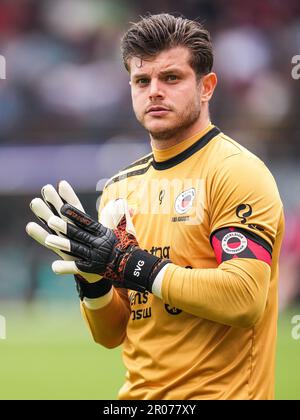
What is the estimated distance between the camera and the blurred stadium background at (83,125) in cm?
842

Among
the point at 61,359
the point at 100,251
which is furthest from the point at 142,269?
the point at 61,359

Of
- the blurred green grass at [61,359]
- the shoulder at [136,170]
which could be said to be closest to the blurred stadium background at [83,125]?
the blurred green grass at [61,359]

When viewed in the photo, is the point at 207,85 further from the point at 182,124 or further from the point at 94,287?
the point at 94,287

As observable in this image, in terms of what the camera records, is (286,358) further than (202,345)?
Yes

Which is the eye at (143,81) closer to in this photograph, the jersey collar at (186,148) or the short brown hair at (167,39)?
the short brown hair at (167,39)

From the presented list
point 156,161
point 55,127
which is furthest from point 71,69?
point 156,161

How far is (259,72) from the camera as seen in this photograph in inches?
444

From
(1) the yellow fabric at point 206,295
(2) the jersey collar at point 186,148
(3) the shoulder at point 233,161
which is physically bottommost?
(1) the yellow fabric at point 206,295

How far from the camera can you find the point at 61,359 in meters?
A: 8.01

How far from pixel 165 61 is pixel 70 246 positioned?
0.80 metres

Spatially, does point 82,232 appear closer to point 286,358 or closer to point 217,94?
point 286,358

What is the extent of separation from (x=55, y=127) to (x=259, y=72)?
305cm

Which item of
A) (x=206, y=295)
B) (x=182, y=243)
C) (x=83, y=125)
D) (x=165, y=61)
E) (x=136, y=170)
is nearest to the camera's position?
(x=206, y=295)

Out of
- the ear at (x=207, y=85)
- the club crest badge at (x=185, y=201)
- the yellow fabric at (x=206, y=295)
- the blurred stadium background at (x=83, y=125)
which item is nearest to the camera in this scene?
the yellow fabric at (x=206, y=295)
